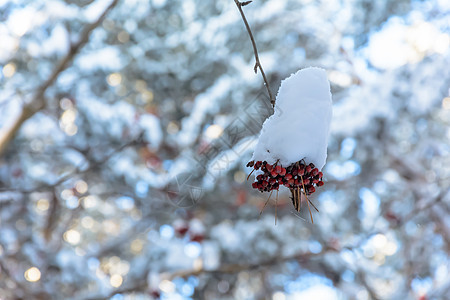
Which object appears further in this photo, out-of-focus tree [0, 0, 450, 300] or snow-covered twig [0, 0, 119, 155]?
out-of-focus tree [0, 0, 450, 300]

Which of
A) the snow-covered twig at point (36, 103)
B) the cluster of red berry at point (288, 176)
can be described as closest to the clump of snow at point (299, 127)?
the cluster of red berry at point (288, 176)

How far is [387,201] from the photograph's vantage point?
4238 millimetres

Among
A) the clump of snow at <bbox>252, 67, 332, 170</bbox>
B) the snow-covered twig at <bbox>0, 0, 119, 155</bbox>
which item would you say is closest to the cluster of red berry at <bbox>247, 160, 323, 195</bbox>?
the clump of snow at <bbox>252, 67, 332, 170</bbox>

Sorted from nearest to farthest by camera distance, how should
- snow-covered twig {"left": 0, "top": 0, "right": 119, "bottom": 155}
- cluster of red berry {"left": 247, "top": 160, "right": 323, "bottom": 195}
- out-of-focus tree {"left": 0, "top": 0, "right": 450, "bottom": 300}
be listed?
cluster of red berry {"left": 247, "top": 160, "right": 323, "bottom": 195}
snow-covered twig {"left": 0, "top": 0, "right": 119, "bottom": 155}
out-of-focus tree {"left": 0, "top": 0, "right": 450, "bottom": 300}

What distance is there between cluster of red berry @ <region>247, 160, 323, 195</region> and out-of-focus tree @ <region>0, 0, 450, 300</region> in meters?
2.45

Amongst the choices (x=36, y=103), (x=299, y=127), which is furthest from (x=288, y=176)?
(x=36, y=103)

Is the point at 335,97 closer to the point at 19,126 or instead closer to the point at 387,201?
the point at 387,201

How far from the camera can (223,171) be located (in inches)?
136

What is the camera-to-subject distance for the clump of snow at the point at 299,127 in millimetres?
949

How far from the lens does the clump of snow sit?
95cm

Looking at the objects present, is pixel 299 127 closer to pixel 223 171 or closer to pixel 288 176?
pixel 288 176

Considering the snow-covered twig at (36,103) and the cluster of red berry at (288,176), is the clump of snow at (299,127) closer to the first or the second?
the cluster of red berry at (288,176)

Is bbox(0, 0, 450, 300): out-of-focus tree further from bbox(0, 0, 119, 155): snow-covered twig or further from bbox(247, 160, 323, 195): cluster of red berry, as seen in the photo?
bbox(247, 160, 323, 195): cluster of red berry

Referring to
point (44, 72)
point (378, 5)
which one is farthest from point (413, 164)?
point (44, 72)
